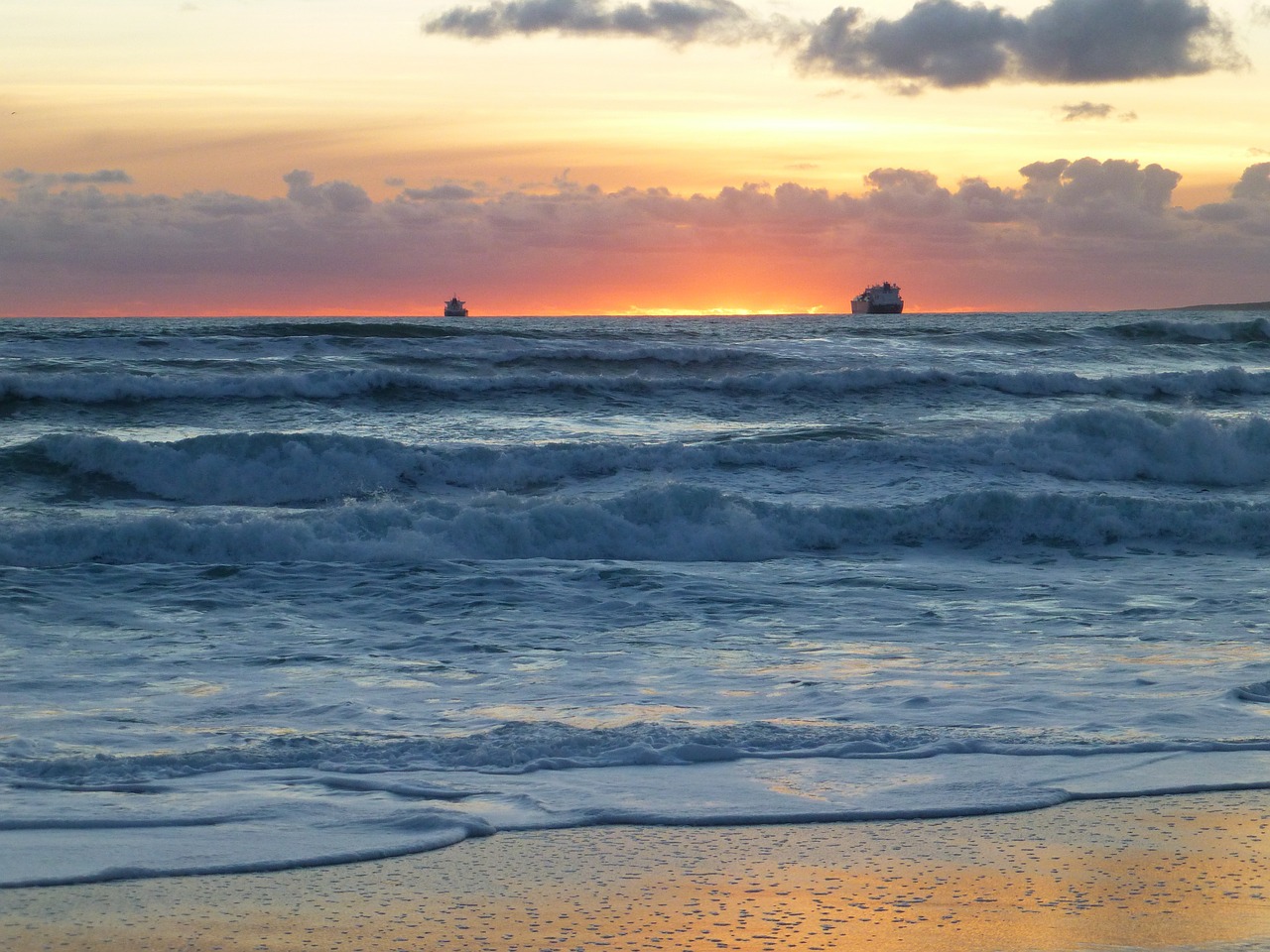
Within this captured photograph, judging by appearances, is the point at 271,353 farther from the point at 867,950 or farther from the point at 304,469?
the point at 867,950

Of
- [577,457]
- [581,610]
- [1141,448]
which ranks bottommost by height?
[581,610]

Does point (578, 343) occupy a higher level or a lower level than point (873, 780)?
higher

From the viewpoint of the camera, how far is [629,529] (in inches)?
495

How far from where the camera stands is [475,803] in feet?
16.0

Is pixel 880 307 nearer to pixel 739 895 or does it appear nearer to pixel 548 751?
pixel 548 751

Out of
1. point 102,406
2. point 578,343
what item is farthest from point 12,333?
point 578,343

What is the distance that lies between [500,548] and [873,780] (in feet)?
24.0

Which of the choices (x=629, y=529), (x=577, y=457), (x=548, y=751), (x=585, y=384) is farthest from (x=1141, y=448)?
(x=548, y=751)

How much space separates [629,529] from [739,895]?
28.6ft

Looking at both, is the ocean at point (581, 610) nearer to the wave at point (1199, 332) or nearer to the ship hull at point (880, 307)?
the wave at point (1199, 332)

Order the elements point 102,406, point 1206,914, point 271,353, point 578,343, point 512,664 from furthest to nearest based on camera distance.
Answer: point 578,343 < point 271,353 < point 102,406 < point 512,664 < point 1206,914

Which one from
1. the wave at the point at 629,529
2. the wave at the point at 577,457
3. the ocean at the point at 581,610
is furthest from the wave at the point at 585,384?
the wave at the point at 629,529

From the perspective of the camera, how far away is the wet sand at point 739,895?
11.8ft

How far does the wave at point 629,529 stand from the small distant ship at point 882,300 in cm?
7775
